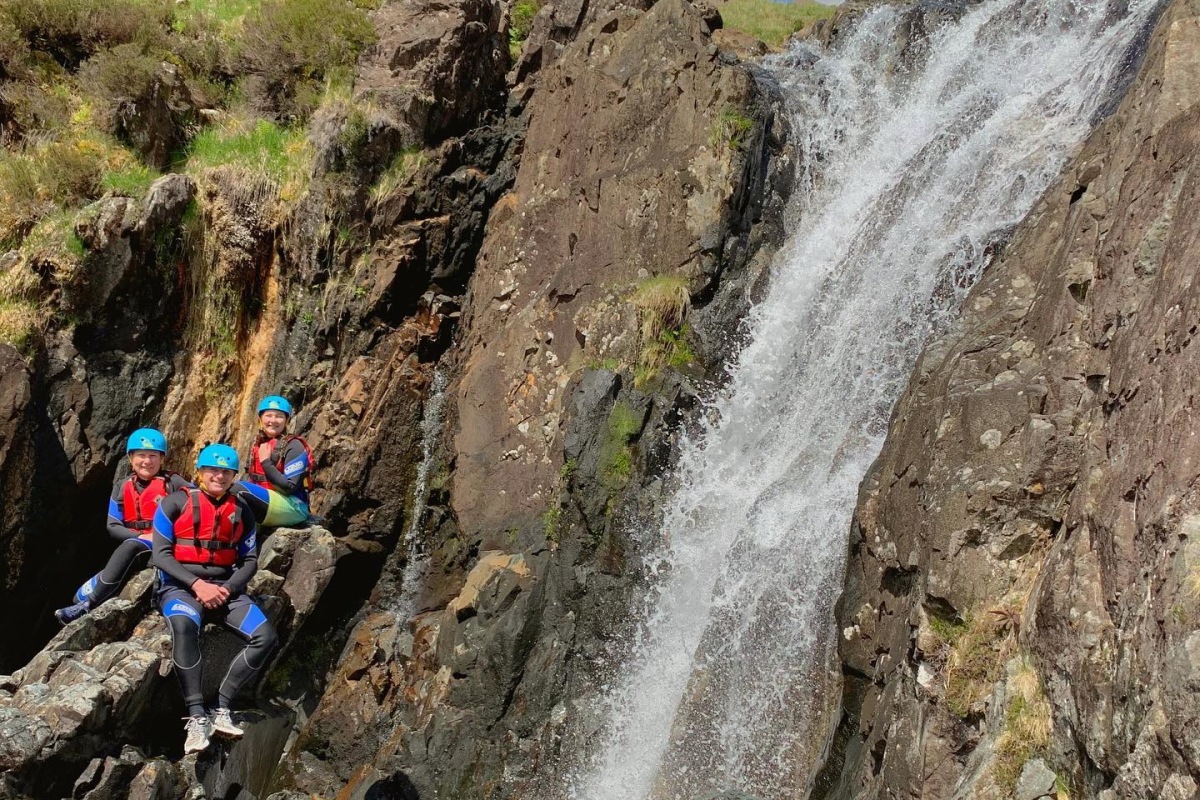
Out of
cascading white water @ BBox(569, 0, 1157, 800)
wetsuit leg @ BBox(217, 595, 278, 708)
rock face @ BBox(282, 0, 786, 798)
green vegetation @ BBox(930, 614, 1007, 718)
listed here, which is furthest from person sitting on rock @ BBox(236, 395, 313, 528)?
green vegetation @ BBox(930, 614, 1007, 718)

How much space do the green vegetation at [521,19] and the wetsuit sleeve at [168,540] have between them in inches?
475

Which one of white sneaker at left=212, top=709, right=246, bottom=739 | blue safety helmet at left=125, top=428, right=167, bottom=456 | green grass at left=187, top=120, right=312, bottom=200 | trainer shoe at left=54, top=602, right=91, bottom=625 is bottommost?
white sneaker at left=212, top=709, right=246, bottom=739

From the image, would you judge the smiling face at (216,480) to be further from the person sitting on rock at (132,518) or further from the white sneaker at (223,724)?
the white sneaker at (223,724)

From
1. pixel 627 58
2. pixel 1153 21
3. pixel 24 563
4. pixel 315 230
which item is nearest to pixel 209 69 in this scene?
pixel 315 230

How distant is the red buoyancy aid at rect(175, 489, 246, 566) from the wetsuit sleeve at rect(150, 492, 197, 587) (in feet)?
0.12

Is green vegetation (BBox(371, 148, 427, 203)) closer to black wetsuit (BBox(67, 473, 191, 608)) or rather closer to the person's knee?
black wetsuit (BBox(67, 473, 191, 608))

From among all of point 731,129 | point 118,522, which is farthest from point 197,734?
point 731,129

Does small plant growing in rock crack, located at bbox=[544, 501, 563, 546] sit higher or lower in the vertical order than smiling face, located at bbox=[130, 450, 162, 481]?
lower

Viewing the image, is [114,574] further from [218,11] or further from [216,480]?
[218,11]

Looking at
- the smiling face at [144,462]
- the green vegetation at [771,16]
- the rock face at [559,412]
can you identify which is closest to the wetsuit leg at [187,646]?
the smiling face at [144,462]

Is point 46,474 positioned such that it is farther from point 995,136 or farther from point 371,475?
point 995,136

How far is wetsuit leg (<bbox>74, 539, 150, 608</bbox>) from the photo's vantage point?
772 centimetres

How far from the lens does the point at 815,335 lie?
9984mm

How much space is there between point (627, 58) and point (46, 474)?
344 inches
